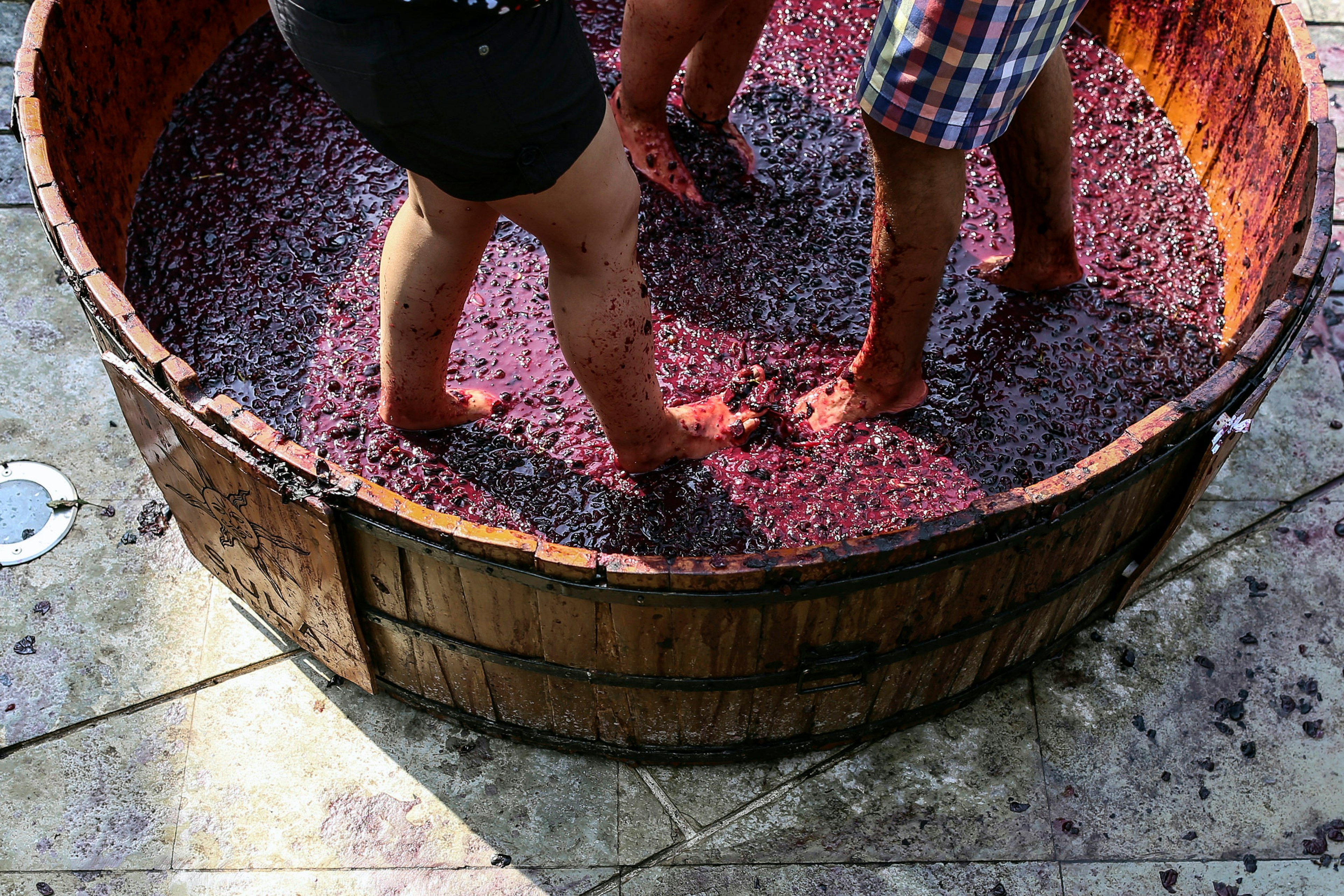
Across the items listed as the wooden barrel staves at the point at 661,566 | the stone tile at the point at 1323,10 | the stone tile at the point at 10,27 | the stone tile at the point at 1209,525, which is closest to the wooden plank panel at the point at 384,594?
the wooden barrel staves at the point at 661,566

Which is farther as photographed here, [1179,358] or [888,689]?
[1179,358]

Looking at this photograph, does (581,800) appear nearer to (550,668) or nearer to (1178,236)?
(550,668)

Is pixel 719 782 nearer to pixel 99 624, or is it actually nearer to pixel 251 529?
pixel 251 529

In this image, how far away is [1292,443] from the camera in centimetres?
262

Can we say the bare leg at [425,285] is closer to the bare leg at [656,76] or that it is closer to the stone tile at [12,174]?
the bare leg at [656,76]

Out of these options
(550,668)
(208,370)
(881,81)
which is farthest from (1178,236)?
(208,370)

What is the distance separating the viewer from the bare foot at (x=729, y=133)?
2775 millimetres

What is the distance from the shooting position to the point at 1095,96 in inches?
117

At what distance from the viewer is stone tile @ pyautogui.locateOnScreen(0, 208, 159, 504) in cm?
251

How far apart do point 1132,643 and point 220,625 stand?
186 cm

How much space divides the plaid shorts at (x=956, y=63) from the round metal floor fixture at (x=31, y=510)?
1861 millimetres

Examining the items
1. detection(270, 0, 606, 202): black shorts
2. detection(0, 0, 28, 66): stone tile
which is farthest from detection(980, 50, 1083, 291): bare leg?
detection(0, 0, 28, 66): stone tile

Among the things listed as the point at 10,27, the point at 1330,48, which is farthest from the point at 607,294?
the point at 1330,48

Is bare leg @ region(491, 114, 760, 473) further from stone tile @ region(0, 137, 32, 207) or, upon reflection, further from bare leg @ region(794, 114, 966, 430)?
stone tile @ region(0, 137, 32, 207)
